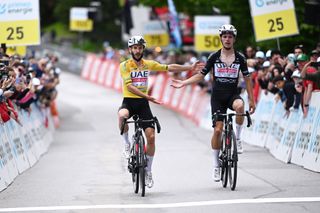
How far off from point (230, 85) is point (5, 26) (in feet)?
28.2

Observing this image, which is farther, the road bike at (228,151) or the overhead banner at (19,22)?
the overhead banner at (19,22)

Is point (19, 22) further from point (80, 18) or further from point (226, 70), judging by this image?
point (80, 18)

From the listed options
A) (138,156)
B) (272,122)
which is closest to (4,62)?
(138,156)

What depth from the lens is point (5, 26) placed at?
2225 cm

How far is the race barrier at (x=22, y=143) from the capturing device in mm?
16734

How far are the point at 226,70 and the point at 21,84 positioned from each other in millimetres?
6823

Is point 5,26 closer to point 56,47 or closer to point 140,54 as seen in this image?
point 140,54

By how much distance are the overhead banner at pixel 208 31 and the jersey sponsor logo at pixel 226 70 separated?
17338mm

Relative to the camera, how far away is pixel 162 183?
52.9 ft

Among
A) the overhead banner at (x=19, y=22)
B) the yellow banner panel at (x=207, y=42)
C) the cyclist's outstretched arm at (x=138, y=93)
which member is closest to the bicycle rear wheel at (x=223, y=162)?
the cyclist's outstretched arm at (x=138, y=93)

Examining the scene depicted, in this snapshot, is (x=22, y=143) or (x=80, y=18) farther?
(x=80, y=18)

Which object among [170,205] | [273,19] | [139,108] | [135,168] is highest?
[273,19]

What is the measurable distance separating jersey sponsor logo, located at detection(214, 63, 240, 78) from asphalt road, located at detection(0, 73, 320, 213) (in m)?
1.65

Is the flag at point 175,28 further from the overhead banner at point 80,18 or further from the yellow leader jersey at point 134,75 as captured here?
the yellow leader jersey at point 134,75
